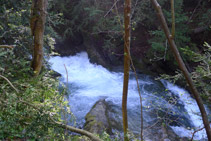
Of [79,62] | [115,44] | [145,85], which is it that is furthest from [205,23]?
[79,62]

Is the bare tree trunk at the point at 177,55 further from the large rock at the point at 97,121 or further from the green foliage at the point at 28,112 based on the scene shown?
the large rock at the point at 97,121

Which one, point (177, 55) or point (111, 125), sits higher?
point (177, 55)

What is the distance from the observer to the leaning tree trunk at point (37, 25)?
299cm

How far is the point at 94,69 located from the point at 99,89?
2652mm

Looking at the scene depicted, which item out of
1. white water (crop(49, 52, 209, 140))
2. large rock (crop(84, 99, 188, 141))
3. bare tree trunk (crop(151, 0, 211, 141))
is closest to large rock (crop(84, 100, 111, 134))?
large rock (crop(84, 99, 188, 141))

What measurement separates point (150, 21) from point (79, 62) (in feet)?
17.2

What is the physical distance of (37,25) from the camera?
312cm

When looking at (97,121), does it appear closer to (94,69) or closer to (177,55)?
(177,55)

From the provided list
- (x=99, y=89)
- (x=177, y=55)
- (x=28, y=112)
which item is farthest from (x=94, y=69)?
(x=177, y=55)

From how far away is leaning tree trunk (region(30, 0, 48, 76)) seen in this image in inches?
118

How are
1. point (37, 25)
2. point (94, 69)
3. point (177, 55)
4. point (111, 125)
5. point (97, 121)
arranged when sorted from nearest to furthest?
point (177, 55) < point (37, 25) < point (97, 121) < point (111, 125) < point (94, 69)

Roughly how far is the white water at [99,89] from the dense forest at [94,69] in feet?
0.23

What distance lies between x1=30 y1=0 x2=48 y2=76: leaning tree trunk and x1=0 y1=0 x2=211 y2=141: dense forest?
2 cm

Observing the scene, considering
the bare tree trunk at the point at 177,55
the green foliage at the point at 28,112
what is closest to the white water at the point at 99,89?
the green foliage at the point at 28,112
